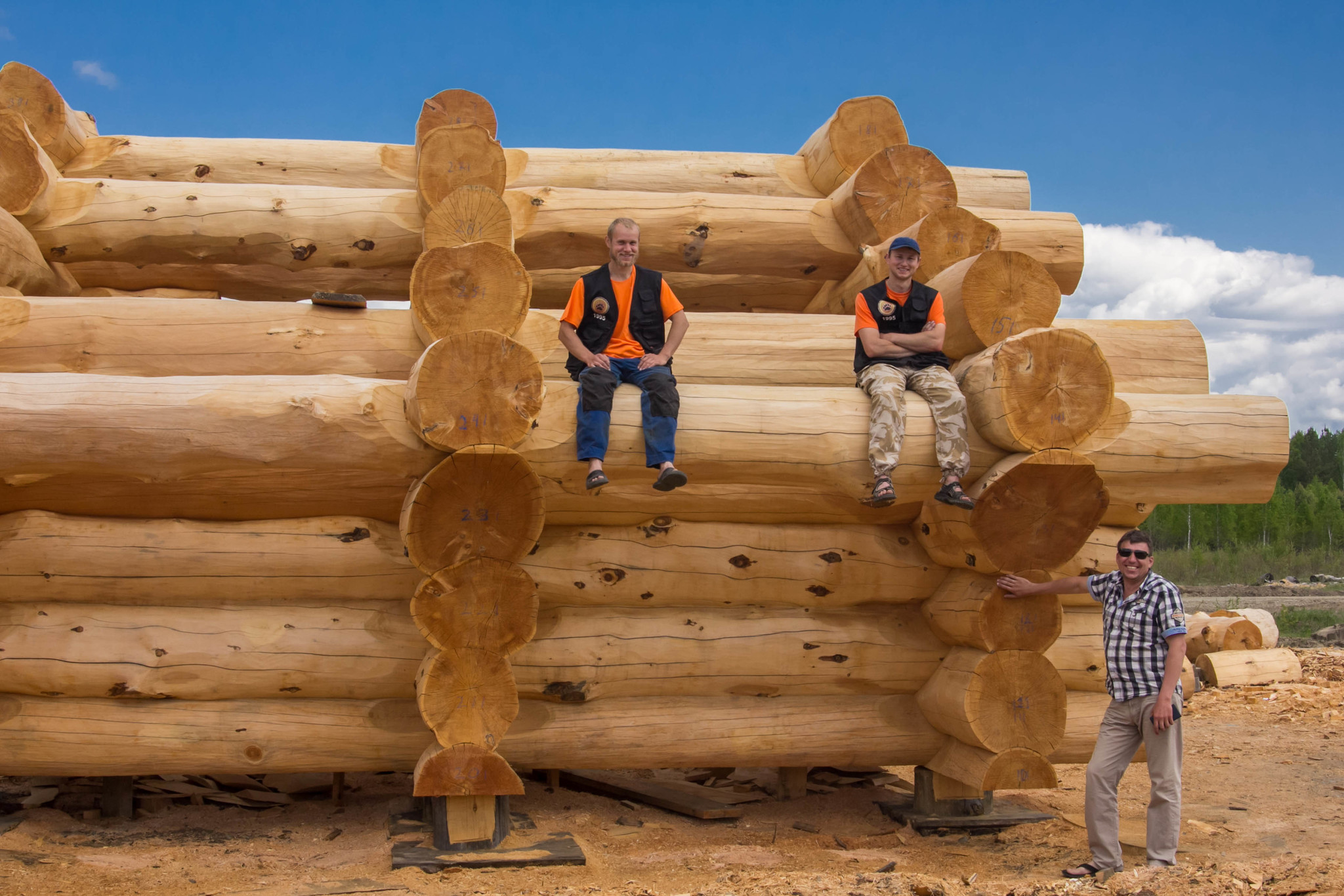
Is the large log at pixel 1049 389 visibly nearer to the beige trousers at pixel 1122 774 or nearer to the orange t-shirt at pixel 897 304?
the orange t-shirt at pixel 897 304

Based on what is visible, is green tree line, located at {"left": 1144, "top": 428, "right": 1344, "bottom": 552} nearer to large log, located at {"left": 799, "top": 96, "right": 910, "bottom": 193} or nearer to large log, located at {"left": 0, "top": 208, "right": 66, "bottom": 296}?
large log, located at {"left": 799, "top": 96, "right": 910, "bottom": 193}

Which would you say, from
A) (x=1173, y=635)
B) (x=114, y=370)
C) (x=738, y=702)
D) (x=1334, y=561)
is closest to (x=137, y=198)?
(x=114, y=370)

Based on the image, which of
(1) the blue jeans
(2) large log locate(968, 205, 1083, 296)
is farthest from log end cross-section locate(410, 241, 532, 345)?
(2) large log locate(968, 205, 1083, 296)

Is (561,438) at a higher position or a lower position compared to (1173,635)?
higher

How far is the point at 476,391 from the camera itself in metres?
5.18

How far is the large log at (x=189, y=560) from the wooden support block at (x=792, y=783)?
10.4 ft

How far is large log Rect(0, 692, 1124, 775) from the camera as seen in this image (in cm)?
605

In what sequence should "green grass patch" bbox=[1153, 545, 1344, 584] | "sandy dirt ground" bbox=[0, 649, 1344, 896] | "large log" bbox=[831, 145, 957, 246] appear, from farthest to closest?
"green grass patch" bbox=[1153, 545, 1344, 584] → "large log" bbox=[831, 145, 957, 246] → "sandy dirt ground" bbox=[0, 649, 1344, 896]

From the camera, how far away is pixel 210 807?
6.95 meters

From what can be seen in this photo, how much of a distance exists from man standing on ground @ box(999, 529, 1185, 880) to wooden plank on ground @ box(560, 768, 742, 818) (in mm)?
2328

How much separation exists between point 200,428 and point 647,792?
3.89 meters

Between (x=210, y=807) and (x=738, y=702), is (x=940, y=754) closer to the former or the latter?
(x=738, y=702)

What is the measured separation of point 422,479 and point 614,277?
1.66 m

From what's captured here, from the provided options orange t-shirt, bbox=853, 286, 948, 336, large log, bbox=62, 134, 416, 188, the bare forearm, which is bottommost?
the bare forearm
